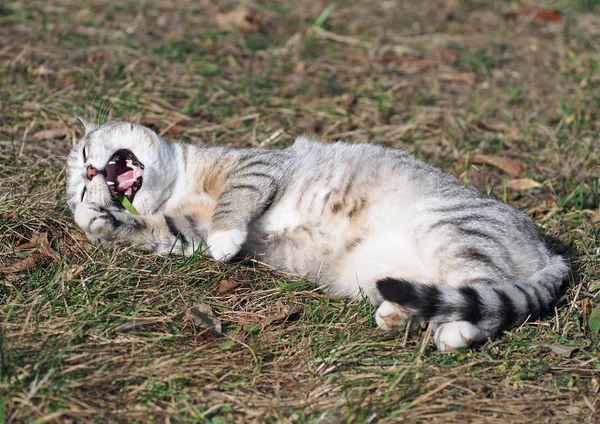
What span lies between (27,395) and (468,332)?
1938mm

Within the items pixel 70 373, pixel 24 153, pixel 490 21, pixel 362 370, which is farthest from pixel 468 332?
pixel 490 21

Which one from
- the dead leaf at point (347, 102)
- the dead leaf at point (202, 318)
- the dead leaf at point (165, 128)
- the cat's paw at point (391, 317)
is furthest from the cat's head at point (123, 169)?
the dead leaf at point (347, 102)

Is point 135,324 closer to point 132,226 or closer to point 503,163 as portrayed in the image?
point 132,226

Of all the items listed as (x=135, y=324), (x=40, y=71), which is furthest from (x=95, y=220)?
(x=40, y=71)

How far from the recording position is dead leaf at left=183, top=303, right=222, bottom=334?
337 cm

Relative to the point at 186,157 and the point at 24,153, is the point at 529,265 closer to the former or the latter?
the point at 186,157

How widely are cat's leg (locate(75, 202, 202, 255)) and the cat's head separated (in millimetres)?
100

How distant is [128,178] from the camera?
426 centimetres

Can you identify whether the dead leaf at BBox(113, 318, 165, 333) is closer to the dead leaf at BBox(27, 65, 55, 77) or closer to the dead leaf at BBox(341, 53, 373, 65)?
the dead leaf at BBox(27, 65, 55, 77)

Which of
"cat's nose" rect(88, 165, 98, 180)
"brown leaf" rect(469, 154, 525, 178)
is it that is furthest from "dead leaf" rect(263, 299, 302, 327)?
"brown leaf" rect(469, 154, 525, 178)

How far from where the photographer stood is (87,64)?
6250mm

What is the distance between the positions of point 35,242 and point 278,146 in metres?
2.14

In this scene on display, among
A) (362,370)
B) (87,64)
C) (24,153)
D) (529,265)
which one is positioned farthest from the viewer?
(87,64)

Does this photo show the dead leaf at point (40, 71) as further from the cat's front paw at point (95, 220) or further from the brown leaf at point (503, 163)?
the brown leaf at point (503, 163)
